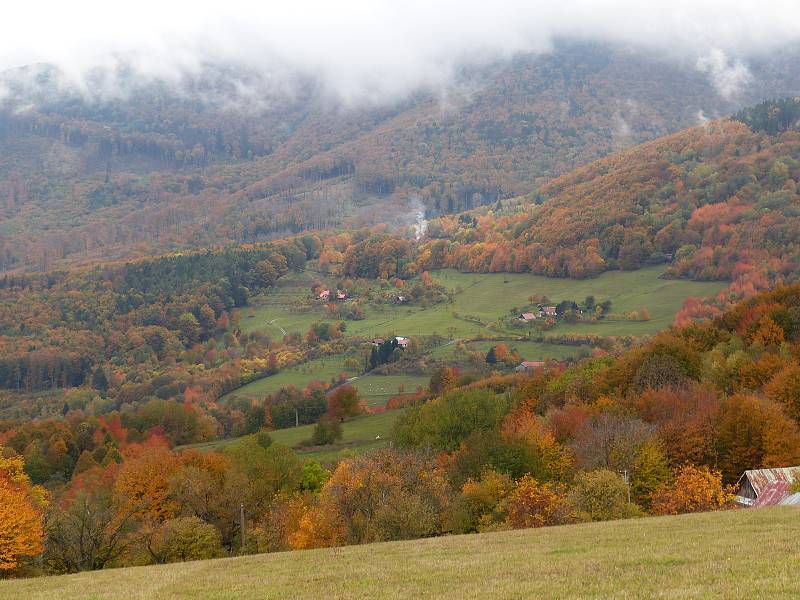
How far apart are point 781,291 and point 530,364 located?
5447 cm

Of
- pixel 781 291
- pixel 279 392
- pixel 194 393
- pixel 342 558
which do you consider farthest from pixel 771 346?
pixel 194 393

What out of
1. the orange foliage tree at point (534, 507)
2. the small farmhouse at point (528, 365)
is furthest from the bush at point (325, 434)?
the orange foliage tree at point (534, 507)

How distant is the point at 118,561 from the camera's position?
60.8 m

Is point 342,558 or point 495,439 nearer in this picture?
point 342,558

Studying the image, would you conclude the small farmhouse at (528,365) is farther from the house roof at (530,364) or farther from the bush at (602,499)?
the bush at (602,499)

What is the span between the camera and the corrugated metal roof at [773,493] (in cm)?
5077

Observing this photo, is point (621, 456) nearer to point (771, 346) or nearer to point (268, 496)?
point (268, 496)

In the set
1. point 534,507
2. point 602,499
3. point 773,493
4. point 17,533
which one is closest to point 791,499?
point 773,493

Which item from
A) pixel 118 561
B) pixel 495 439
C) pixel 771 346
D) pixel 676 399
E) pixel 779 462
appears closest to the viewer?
pixel 118 561

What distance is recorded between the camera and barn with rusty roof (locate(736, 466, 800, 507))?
51.7 meters

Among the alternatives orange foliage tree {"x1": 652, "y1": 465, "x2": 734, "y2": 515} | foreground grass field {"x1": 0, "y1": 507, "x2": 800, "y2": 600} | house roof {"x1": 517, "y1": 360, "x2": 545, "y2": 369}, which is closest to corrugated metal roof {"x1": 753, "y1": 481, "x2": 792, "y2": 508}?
Result: orange foliage tree {"x1": 652, "y1": 465, "x2": 734, "y2": 515}

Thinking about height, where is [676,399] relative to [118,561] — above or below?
above

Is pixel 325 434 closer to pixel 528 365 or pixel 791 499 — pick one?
pixel 528 365

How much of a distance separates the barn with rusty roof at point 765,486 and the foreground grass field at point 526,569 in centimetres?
1415
